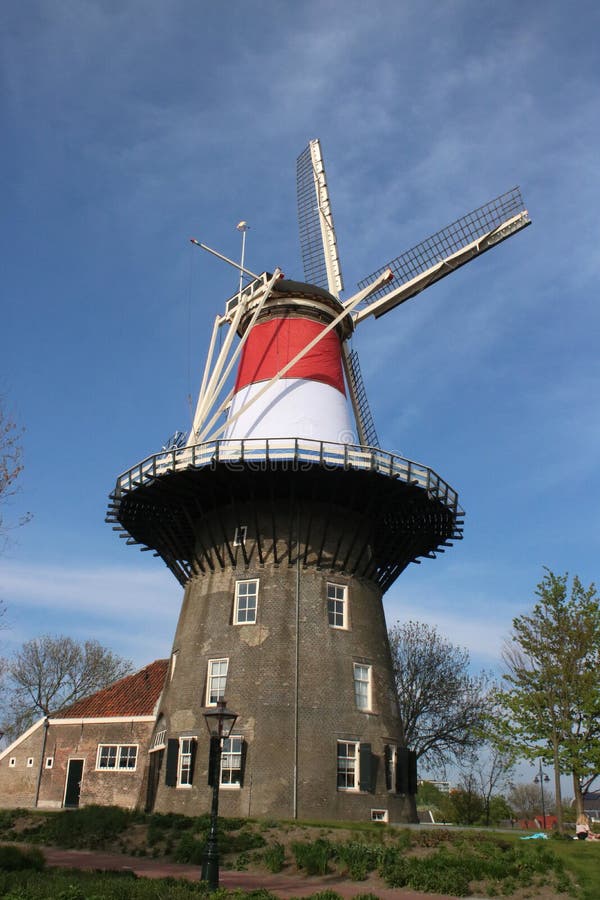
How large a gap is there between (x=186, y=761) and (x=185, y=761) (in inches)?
1.3

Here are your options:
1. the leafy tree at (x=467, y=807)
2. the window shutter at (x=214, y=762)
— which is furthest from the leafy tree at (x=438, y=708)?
the window shutter at (x=214, y=762)

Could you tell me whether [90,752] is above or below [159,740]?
below

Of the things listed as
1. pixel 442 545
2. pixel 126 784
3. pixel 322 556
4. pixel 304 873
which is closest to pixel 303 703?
pixel 322 556

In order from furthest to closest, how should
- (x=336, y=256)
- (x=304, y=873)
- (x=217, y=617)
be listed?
(x=336, y=256)
(x=217, y=617)
(x=304, y=873)

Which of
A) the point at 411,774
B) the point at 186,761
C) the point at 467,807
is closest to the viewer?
the point at 186,761

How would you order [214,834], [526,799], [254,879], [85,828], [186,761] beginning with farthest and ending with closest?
[526,799]
[186,761]
[85,828]
[254,879]
[214,834]

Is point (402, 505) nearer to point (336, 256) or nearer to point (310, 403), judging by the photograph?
point (310, 403)

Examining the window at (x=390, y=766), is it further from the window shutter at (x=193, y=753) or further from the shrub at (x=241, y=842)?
the shrub at (x=241, y=842)

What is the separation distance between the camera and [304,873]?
49.4 ft

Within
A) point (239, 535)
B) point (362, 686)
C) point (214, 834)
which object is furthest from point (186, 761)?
point (214, 834)

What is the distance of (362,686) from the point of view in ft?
73.4

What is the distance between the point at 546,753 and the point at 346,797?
7444 mm

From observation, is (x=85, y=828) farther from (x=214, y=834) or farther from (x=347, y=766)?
(x=214, y=834)

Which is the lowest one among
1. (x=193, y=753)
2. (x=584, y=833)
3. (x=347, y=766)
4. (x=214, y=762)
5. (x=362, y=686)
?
(x=584, y=833)
